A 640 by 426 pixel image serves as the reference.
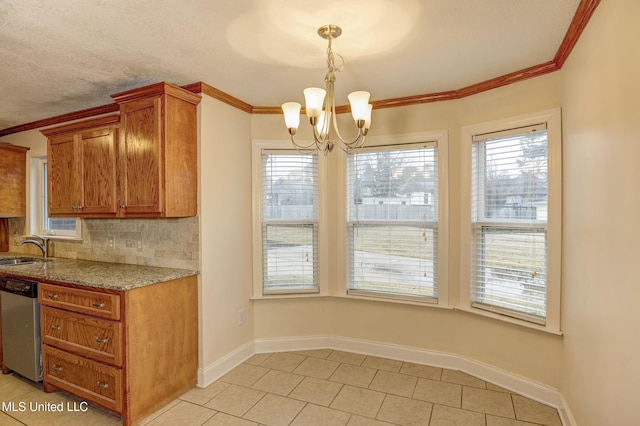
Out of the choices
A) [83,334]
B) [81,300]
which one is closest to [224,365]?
[83,334]

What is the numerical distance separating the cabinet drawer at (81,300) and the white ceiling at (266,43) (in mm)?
1587

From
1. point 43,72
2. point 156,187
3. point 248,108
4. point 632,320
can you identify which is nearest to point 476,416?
point 632,320

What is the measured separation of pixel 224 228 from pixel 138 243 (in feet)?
2.66

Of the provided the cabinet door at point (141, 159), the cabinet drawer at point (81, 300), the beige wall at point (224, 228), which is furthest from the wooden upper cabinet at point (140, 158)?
the cabinet drawer at point (81, 300)

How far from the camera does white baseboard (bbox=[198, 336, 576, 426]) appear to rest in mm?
2389

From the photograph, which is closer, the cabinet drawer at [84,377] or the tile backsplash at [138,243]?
the cabinet drawer at [84,377]

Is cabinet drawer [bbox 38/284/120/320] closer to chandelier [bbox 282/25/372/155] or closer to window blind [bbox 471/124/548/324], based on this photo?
chandelier [bbox 282/25/372/155]

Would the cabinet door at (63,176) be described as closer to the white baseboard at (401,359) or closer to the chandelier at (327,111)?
the white baseboard at (401,359)

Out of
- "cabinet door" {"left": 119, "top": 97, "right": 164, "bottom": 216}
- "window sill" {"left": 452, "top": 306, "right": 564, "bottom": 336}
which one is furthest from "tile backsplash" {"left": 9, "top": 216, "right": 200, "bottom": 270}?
"window sill" {"left": 452, "top": 306, "right": 564, "bottom": 336}

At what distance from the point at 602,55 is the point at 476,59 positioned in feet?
2.65

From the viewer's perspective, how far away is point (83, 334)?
2342 millimetres

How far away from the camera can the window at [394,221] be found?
2994 mm

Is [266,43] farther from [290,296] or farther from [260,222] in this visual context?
[290,296]

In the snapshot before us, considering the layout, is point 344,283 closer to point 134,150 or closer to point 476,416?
point 476,416
